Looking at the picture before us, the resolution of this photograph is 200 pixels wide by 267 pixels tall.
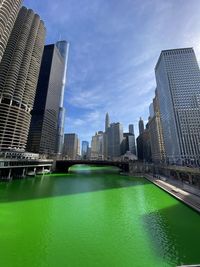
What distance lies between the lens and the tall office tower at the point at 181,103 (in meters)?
137

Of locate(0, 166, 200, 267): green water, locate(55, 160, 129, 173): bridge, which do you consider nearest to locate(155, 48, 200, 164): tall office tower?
locate(55, 160, 129, 173): bridge

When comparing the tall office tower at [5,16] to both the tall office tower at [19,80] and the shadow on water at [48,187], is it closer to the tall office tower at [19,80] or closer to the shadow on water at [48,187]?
the tall office tower at [19,80]

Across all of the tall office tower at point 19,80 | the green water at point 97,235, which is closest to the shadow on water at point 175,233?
the green water at point 97,235

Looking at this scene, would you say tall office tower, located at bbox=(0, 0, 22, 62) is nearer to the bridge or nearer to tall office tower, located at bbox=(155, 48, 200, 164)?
the bridge

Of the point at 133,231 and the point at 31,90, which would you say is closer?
the point at 133,231

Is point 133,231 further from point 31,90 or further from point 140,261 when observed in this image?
point 31,90

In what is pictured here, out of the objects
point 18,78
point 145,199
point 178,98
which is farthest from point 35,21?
point 145,199

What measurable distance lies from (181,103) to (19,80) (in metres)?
142

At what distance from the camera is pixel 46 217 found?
2434 cm

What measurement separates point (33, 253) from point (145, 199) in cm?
2770

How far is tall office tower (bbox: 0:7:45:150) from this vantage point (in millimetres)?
121938

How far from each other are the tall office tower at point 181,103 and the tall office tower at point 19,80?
12554 cm

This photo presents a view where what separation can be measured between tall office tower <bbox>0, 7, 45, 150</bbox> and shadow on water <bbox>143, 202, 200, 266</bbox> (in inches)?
4744

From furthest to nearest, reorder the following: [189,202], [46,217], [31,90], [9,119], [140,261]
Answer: [31,90] → [9,119] → [189,202] → [46,217] → [140,261]
